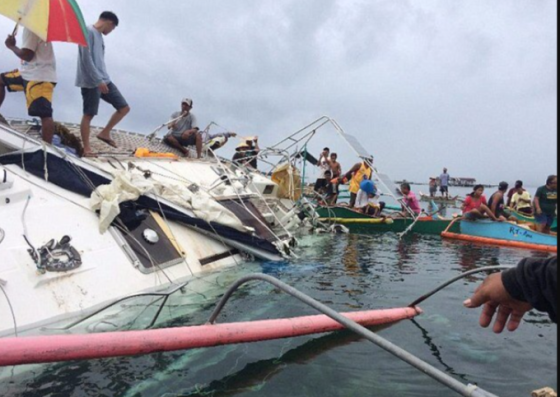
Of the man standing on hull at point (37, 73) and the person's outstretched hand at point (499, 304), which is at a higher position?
the man standing on hull at point (37, 73)

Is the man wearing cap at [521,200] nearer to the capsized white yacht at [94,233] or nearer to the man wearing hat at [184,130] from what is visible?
the capsized white yacht at [94,233]

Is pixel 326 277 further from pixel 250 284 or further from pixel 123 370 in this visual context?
pixel 123 370

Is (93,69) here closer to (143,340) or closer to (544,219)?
(143,340)

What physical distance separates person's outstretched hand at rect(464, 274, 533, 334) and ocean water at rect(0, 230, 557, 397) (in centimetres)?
184

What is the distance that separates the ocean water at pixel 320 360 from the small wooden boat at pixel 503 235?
657 cm

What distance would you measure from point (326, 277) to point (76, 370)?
14.0ft

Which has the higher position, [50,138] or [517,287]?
[50,138]

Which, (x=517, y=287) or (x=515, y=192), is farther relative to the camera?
(x=515, y=192)

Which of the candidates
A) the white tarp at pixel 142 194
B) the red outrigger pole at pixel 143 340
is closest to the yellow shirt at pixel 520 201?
the white tarp at pixel 142 194

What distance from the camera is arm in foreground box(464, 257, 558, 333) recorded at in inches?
54.9

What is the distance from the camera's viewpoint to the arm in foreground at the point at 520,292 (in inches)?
54.9

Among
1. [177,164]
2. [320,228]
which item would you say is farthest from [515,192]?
[177,164]

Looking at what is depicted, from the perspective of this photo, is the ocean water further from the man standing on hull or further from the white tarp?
the man standing on hull

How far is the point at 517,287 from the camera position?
1507mm
